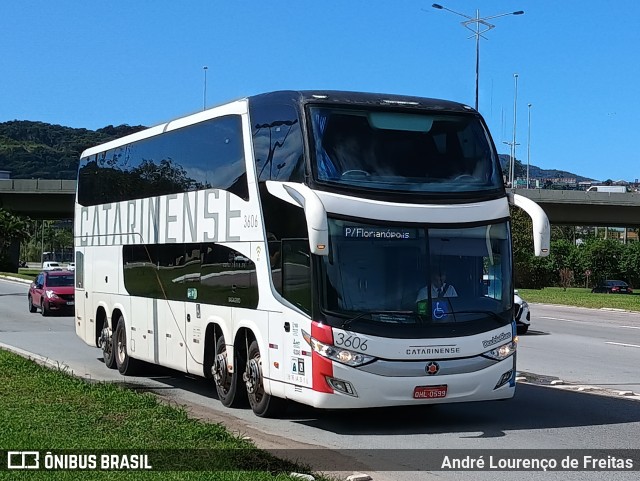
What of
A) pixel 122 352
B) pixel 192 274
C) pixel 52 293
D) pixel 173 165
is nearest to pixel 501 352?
pixel 192 274

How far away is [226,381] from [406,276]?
10.7 ft

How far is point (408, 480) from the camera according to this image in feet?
29.1

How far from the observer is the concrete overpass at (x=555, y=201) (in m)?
75.9

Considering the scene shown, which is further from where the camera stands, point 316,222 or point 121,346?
point 121,346

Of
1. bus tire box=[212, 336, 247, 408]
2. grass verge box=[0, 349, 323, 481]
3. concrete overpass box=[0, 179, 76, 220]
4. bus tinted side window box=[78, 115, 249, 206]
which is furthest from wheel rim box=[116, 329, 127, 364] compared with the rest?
concrete overpass box=[0, 179, 76, 220]

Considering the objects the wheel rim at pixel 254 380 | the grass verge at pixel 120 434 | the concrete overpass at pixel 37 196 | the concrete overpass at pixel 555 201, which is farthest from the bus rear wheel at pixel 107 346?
the concrete overpass at pixel 37 196

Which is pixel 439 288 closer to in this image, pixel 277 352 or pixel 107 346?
pixel 277 352

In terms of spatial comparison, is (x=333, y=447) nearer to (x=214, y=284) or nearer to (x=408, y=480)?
(x=408, y=480)

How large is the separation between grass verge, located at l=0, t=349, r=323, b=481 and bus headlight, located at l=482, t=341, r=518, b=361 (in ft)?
10.0

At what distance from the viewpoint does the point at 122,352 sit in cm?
1752

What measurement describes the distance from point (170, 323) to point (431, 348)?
210 inches

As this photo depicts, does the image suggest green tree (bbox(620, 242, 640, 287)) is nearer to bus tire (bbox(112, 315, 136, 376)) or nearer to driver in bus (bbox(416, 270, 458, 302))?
bus tire (bbox(112, 315, 136, 376))

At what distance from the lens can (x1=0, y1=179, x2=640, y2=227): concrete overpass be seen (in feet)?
249

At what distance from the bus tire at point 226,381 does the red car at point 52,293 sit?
847 inches
